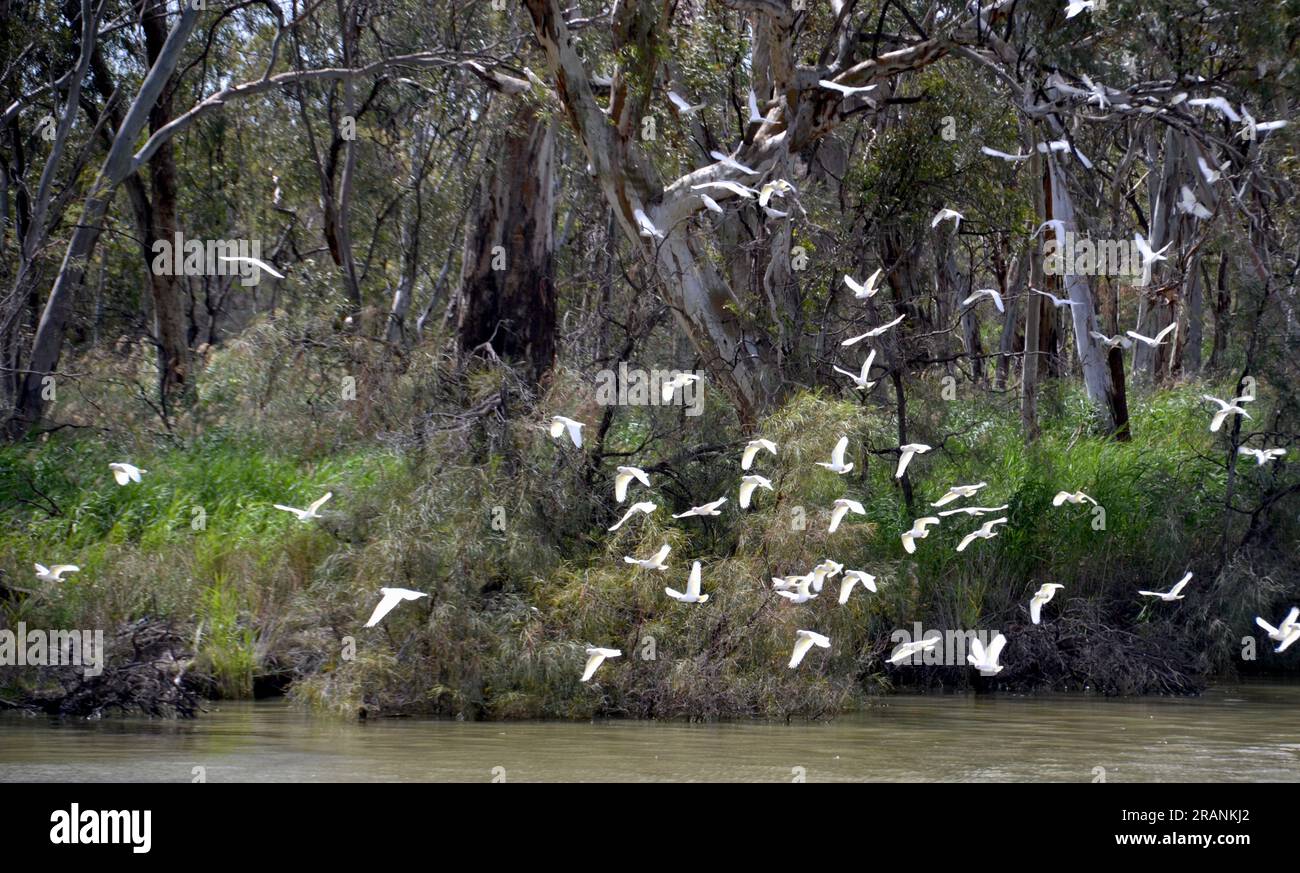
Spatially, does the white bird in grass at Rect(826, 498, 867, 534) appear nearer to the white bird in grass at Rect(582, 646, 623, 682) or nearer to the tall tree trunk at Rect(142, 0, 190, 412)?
the white bird in grass at Rect(582, 646, 623, 682)

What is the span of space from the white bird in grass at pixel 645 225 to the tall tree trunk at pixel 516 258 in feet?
5.19

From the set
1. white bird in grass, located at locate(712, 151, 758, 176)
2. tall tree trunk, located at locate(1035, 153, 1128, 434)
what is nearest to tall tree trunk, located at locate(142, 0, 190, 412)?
white bird in grass, located at locate(712, 151, 758, 176)

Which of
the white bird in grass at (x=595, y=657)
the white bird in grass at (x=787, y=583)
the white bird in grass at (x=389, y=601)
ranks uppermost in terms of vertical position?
the white bird in grass at (x=787, y=583)

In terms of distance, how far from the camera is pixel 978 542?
12.7 metres

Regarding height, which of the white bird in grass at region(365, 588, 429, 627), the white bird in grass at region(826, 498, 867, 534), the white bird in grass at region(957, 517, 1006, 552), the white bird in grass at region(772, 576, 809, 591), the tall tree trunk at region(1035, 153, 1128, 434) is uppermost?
the tall tree trunk at region(1035, 153, 1128, 434)

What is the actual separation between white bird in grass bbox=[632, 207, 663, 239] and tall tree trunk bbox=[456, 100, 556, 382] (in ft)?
5.19

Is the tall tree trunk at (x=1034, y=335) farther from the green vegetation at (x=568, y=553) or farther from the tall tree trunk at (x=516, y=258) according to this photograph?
the tall tree trunk at (x=516, y=258)

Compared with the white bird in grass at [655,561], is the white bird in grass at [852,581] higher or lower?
lower

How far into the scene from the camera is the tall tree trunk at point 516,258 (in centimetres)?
1402

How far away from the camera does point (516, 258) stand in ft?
46.3

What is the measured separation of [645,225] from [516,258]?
2403 millimetres

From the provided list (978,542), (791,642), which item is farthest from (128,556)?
(978,542)

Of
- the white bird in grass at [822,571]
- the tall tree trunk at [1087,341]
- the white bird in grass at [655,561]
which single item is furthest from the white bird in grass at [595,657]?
the tall tree trunk at [1087,341]

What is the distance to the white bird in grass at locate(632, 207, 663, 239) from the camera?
12.0m
